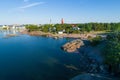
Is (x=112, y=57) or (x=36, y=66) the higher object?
(x=112, y=57)

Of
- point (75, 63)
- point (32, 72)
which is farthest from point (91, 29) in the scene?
point (32, 72)

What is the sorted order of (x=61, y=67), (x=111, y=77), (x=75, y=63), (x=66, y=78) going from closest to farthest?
(x=111, y=77) < (x=66, y=78) < (x=61, y=67) < (x=75, y=63)

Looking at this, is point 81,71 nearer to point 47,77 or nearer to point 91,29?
point 47,77

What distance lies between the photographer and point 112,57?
22.6 meters

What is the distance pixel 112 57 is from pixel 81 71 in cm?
639

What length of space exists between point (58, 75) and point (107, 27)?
237 feet

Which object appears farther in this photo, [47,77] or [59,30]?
[59,30]

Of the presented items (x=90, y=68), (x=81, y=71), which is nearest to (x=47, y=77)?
(x=81, y=71)

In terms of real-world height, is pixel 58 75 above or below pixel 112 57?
below

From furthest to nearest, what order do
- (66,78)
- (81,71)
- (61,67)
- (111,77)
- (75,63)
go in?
(75,63) → (61,67) → (81,71) → (66,78) → (111,77)

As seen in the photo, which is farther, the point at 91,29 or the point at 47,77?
the point at 91,29

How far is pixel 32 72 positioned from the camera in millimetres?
27984

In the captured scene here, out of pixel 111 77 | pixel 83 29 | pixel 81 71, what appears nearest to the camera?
pixel 111 77

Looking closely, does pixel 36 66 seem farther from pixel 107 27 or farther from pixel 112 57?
pixel 107 27
